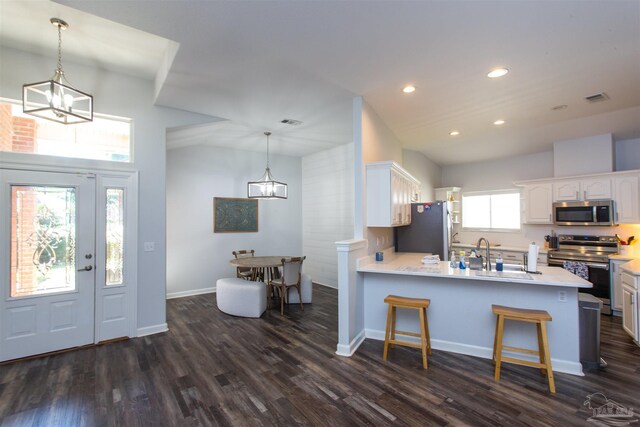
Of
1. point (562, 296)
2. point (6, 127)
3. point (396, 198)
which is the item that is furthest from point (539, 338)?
point (6, 127)

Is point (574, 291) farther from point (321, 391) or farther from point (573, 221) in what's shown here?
point (573, 221)

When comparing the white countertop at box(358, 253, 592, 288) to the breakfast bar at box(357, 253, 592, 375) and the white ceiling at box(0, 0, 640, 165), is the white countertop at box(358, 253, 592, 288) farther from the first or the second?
the white ceiling at box(0, 0, 640, 165)

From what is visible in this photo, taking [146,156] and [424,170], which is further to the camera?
[424,170]

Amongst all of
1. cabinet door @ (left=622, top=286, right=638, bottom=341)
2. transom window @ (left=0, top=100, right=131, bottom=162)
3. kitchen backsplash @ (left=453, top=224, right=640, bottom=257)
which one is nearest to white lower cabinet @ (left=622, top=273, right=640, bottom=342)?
cabinet door @ (left=622, top=286, right=638, bottom=341)

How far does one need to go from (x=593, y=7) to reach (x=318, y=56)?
7.13 ft

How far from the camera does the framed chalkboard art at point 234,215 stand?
20.8 feet

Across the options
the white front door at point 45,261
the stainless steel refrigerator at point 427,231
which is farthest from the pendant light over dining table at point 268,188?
the white front door at point 45,261

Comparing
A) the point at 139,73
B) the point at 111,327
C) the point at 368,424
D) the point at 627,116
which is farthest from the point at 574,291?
the point at 139,73

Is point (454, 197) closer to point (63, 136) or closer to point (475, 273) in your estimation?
point (475, 273)

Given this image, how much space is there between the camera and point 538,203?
554 centimetres

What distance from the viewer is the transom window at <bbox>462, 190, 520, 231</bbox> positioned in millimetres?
6410

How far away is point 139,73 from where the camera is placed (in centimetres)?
378

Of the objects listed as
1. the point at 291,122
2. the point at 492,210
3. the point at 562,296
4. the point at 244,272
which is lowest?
the point at 244,272

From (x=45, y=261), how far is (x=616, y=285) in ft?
25.4
